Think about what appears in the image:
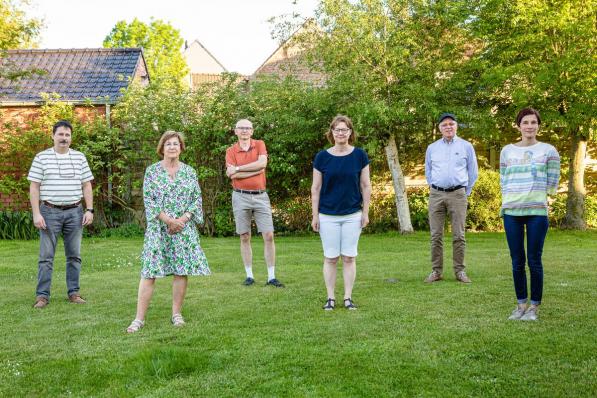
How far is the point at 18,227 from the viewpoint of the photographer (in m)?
14.3

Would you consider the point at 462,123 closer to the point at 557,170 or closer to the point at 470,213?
the point at 470,213

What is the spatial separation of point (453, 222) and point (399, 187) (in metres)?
7.51

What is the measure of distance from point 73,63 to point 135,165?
16.6 ft

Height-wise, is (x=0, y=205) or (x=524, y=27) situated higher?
(x=524, y=27)

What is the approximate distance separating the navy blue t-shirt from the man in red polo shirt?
166 centimetres

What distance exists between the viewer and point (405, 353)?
13.9 ft

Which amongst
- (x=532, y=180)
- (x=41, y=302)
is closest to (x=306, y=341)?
(x=532, y=180)

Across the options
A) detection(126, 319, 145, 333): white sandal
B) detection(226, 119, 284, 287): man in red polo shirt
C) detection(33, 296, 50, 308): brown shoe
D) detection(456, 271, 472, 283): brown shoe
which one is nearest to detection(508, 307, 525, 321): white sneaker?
detection(456, 271, 472, 283): brown shoe

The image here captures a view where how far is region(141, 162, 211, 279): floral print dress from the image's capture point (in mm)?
5102

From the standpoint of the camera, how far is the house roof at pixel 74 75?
16.9m

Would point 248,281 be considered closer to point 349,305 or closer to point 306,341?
point 349,305

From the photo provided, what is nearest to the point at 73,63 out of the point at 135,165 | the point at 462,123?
the point at 135,165

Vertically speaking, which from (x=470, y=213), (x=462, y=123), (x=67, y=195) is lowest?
(x=470, y=213)

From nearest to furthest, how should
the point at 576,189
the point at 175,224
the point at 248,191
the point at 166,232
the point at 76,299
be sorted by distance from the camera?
the point at 175,224 → the point at 166,232 → the point at 76,299 → the point at 248,191 → the point at 576,189
